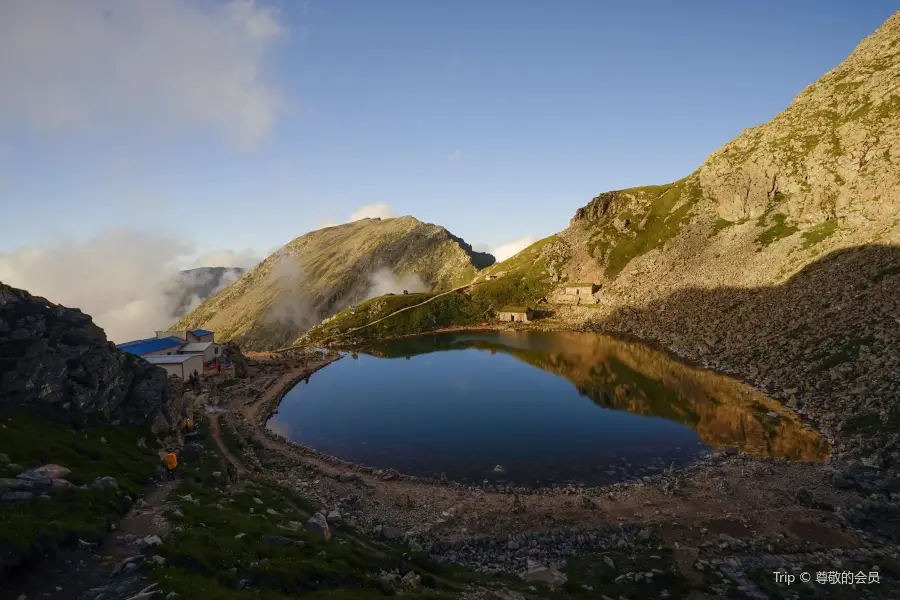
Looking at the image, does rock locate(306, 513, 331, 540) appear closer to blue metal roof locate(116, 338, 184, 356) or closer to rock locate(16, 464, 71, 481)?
rock locate(16, 464, 71, 481)

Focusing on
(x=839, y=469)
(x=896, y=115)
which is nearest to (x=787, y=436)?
(x=839, y=469)

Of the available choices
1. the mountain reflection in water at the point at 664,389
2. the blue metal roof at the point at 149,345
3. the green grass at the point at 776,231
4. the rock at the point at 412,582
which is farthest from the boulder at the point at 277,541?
the green grass at the point at 776,231

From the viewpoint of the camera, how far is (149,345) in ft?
252

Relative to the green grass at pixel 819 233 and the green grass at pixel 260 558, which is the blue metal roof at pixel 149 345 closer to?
the green grass at pixel 260 558

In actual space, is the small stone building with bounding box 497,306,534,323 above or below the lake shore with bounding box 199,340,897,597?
above

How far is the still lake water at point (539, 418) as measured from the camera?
50.5 m

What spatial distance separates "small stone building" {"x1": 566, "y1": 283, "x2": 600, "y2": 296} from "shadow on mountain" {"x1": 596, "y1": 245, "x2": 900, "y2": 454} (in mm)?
41449

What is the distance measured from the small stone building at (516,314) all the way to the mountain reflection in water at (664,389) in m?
23.8

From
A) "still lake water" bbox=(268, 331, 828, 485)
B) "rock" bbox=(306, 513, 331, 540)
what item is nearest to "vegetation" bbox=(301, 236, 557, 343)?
"still lake water" bbox=(268, 331, 828, 485)

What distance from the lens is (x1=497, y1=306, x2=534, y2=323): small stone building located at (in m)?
A: 153

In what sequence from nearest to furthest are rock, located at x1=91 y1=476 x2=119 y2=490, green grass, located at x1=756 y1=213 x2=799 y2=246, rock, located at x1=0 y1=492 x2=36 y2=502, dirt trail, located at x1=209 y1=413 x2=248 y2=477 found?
1. rock, located at x1=0 y1=492 x2=36 y2=502
2. rock, located at x1=91 y1=476 x2=119 y2=490
3. dirt trail, located at x1=209 y1=413 x2=248 y2=477
4. green grass, located at x1=756 y1=213 x2=799 y2=246

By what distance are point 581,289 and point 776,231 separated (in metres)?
57.3

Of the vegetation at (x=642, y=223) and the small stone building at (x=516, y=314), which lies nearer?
the small stone building at (x=516, y=314)

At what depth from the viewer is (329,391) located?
85.8 metres
